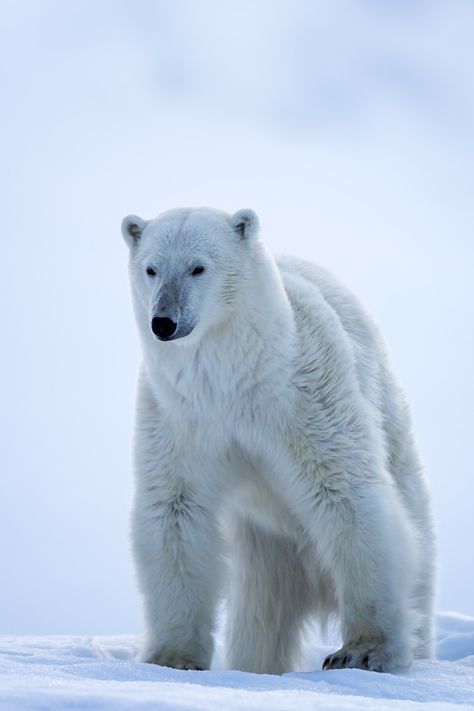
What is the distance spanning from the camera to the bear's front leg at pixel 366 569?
421cm

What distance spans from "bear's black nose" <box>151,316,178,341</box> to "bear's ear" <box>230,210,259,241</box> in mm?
660

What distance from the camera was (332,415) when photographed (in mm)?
4305

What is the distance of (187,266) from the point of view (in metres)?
4.19

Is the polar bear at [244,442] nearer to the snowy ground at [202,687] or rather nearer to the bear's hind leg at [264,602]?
the bear's hind leg at [264,602]

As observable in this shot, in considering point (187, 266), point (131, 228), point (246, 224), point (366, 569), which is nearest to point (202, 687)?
point (366, 569)

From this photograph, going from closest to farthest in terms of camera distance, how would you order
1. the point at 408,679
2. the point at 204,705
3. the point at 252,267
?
the point at 204,705 → the point at 408,679 → the point at 252,267

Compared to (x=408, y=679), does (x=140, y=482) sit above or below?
above

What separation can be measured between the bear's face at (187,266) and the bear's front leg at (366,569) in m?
0.93

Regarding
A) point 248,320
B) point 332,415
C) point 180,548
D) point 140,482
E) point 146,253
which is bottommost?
point 180,548

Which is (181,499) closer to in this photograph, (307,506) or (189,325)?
(307,506)

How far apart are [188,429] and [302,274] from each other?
117cm

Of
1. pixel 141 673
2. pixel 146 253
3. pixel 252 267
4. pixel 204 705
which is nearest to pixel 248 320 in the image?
pixel 252 267

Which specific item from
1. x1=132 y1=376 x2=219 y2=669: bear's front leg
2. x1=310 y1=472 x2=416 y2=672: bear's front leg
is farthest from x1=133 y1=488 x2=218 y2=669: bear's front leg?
x1=310 y1=472 x2=416 y2=672: bear's front leg

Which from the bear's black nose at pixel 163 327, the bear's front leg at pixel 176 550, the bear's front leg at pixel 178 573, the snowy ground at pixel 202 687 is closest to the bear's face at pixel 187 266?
the bear's black nose at pixel 163 327
